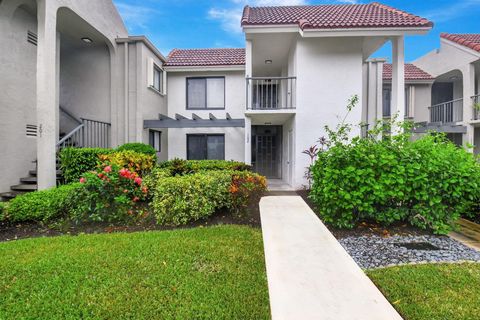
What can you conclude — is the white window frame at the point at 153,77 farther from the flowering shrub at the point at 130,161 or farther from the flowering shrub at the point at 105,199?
the flowering shrub at the point at 105,199

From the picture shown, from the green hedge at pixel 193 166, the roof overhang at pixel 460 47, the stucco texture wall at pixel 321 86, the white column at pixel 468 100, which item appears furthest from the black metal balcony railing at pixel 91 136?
the roof overhang at pixel 460 47

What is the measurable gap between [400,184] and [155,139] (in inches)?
415

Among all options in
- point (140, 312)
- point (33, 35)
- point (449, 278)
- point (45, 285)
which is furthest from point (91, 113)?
point (449, 278)

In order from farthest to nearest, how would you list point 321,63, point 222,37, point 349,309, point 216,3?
point 222,37 → point 216,3 → point 321,63 → point 349,309

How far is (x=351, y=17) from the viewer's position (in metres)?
9.22

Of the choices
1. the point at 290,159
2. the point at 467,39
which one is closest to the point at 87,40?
the point at 290,159

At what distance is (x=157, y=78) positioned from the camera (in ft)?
40.1

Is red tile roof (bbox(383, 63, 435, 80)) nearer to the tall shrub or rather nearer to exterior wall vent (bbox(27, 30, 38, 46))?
the tall shrub

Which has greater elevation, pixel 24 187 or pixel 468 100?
pixel 468 100

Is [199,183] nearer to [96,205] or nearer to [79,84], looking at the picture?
[96,205]

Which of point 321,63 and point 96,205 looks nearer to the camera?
point 96,205

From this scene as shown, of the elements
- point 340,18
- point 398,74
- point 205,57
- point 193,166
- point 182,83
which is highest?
point 205,57

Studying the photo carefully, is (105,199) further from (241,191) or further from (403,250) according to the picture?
(403,250)

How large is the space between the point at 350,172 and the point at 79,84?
37.9ft
